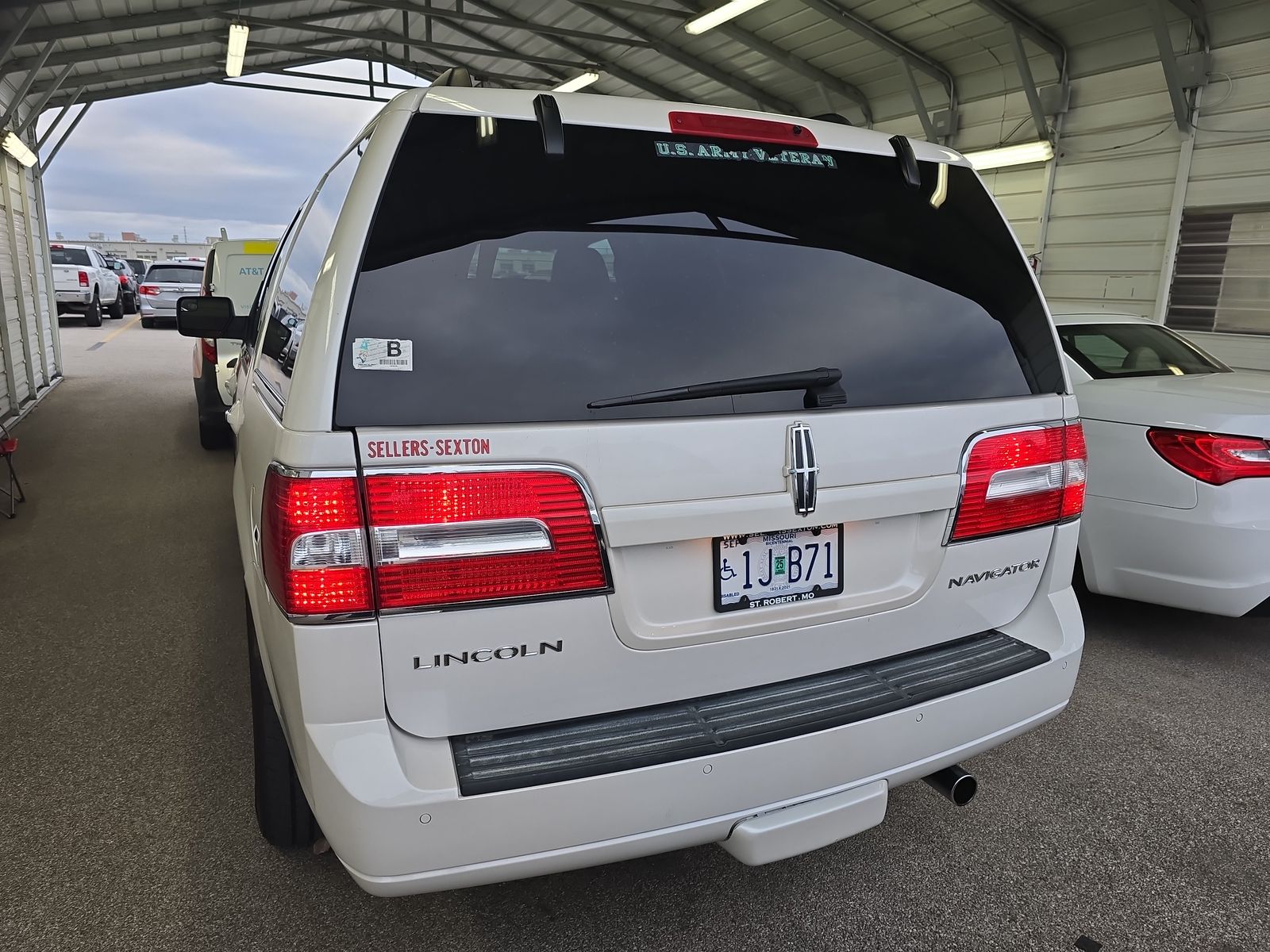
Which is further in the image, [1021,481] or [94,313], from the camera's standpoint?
[94,313]

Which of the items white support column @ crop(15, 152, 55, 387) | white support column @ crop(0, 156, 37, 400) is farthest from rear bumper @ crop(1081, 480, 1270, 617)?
white support column @ crop(15, 152, 55, 387)

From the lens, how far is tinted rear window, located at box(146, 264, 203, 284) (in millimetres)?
20984

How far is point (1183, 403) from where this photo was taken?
3.72 metres

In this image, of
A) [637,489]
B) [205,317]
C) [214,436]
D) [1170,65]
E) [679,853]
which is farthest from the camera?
[1170,65]

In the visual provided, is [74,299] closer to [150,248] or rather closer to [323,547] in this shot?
[323,547]

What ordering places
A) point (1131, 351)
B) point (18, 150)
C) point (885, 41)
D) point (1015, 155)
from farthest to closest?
point (885, 41), point (1015, 155), point (18, 150), point (1131, 351)

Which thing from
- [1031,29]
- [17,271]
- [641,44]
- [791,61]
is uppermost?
[641,44]

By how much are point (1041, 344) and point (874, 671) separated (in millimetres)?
957

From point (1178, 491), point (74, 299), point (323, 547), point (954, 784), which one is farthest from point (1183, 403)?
point (74, 299)

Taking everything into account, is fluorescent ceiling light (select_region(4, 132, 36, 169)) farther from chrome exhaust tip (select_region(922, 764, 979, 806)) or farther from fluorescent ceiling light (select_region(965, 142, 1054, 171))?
chrome exhaust tip (select_region(922, 764, 979, 806))

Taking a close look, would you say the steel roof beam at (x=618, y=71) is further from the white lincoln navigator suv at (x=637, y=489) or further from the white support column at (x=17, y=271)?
the white lincoln navigator suv at (x=637, y=489)

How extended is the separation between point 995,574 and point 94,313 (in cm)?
2574

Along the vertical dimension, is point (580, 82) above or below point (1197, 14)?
above

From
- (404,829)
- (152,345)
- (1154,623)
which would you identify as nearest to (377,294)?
(404,829)
